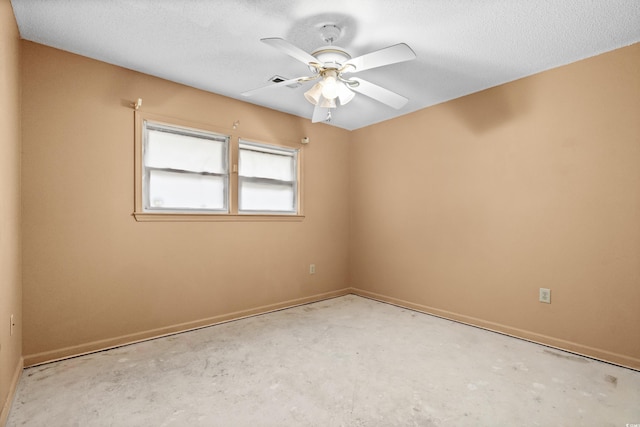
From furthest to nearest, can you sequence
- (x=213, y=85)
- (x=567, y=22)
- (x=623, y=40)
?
1. (x=213, y=85)
2. (x=623, y=40)
3. (x=567, y=22)

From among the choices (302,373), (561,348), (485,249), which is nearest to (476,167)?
(485,249)

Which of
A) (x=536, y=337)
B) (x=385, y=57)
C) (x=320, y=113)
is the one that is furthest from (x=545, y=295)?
(x=320, y=113)

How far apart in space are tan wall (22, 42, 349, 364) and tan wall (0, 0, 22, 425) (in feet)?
0.53

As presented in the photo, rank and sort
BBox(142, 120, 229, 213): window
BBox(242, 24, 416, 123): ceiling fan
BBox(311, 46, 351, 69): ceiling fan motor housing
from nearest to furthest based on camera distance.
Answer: BBox(242, 24, 416, 123): ceiling fan → BBox(311, 46, 351, 69): ceiling fan motor housing → BBox(142, 120, 229, 213): window

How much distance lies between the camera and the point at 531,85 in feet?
9.66

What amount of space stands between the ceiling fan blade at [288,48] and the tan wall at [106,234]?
1674 millimetres

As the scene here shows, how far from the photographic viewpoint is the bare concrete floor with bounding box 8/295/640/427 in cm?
178

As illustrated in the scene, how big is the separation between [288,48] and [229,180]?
6.29ft

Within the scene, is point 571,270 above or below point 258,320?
above

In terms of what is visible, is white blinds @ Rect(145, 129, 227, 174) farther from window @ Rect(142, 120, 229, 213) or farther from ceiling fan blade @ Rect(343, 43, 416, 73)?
ceiling fan blade @ Rect(343, 43, 416, 73)

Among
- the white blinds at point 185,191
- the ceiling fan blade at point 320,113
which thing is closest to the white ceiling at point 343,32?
the ceiling fan blade at point 320,113

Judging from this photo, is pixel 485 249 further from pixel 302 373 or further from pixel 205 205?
pixel 205 205

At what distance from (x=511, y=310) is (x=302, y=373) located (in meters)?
2.10

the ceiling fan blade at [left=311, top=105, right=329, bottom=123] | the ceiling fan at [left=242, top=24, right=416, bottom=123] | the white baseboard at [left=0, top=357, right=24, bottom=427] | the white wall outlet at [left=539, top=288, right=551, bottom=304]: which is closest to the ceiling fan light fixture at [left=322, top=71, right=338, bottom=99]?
the ceiling fan at [left=242, top=24, right=416, bottom=123]
